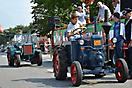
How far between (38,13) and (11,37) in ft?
88.6

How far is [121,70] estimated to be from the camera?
11.0 metres

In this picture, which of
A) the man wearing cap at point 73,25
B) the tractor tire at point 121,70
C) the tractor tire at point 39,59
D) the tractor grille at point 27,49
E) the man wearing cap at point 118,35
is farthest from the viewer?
the tractor grille at point 27,49

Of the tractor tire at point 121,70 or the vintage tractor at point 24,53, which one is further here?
the vintage tractor at point 24,53

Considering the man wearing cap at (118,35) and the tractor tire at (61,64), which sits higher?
the man wearing cap at (118,35)

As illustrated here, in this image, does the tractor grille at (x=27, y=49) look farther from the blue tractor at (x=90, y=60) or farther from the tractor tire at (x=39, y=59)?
the blue tractor at (x=90, y=60)

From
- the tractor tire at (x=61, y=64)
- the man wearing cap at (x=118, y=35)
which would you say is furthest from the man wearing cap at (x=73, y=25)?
the man wearing cap at (x=118, y=35)

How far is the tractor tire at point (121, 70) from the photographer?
10859mm

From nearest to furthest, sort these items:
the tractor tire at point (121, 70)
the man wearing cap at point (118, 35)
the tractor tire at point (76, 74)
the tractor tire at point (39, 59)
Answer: the tractor tire at point (121, 70)
the tractor tire at point (76, 74)
the man wearing cap at point (118, 35)
the tractor tire at point (39, 59)

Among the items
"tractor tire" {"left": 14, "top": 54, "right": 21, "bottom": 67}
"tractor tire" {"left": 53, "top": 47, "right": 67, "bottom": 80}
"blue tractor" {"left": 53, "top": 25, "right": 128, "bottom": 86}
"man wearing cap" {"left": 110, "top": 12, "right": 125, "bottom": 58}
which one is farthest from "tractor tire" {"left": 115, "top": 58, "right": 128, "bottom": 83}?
"tractor tire" {"left": 14, "top": 54, "right": 21, "bottom": 67}

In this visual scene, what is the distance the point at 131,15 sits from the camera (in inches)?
481

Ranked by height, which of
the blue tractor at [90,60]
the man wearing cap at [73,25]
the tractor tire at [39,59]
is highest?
the man wearing cap at [73,25]

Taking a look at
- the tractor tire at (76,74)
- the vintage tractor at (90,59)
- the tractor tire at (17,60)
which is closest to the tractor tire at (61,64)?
the vintage tractor at (90,59)

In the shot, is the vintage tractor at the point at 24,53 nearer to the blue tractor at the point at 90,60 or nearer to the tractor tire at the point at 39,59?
the tractor tire at the point at 39,59

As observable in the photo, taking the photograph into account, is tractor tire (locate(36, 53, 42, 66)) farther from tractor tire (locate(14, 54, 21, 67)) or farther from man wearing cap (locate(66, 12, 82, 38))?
man wearing cap (locate(66, 12, 82, 38))
